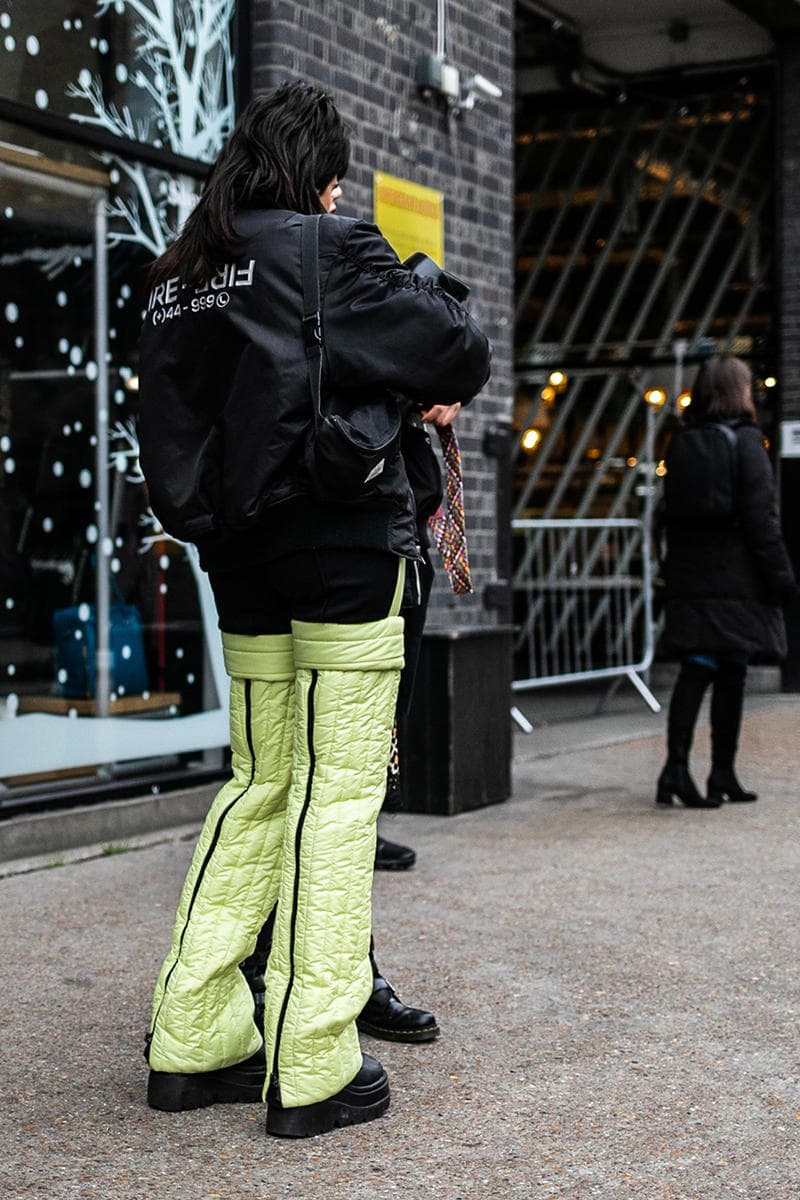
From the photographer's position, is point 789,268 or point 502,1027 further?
point 789,268

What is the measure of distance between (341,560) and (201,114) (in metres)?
4.14

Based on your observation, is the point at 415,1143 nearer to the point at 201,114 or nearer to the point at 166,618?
the point at 166,618

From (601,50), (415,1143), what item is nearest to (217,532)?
(415,1143)

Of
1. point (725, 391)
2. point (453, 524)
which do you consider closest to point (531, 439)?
point (725, 391)

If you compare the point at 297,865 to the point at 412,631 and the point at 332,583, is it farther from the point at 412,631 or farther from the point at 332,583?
the point at 412,631

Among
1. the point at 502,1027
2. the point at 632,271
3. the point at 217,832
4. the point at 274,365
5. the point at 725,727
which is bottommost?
the point at 502,1027

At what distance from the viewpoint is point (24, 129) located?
20.2 feet

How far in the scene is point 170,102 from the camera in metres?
6.78

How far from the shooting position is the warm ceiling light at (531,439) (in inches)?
584

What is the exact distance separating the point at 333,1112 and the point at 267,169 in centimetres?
183

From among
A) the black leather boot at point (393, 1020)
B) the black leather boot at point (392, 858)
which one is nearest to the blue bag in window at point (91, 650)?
Result: the black leather boot at point (392, 858)

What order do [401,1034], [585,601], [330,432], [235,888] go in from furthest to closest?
[585,601]
[401,1034]
[235,888]
[330,432]

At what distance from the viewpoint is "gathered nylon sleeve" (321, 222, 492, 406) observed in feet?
10.3

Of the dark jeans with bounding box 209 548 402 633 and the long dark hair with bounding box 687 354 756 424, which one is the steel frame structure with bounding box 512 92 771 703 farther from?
the dark jeans with bounding box 209 548 402 633
